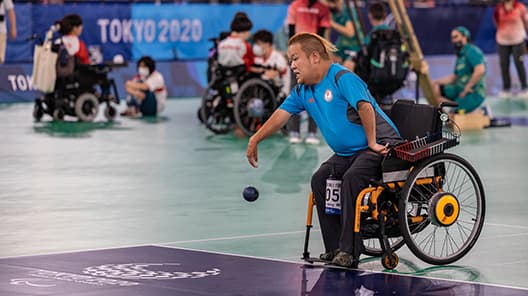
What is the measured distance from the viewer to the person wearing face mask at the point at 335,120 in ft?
30.4

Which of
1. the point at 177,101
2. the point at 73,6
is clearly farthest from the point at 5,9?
the point at 177,101

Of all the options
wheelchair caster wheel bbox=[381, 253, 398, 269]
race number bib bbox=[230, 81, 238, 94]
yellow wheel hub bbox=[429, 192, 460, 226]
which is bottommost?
wheelchair caster wheel bbox=[381, 253, 398, 269]

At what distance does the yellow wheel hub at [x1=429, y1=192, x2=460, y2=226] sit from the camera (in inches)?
366

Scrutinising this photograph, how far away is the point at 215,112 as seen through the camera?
20.4m

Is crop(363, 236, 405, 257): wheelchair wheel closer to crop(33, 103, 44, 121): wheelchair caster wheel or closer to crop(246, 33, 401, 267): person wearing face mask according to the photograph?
crop(246, 33, 401, 267): person wearing face mask

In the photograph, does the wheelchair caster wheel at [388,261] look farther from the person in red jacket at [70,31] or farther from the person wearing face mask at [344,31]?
the person in red jacket at [70,31]

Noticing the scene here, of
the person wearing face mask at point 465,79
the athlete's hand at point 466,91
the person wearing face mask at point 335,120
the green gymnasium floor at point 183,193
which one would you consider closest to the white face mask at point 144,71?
the green gymnasium floor at point 183,193

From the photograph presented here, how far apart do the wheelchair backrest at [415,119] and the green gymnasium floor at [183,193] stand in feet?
2.86

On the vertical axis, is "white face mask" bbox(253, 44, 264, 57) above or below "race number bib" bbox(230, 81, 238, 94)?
above

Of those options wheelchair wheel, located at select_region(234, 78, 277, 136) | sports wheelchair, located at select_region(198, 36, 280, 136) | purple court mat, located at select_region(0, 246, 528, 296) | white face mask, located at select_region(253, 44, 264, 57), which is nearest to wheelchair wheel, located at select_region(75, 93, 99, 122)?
sports wheelchair, located at select_region(198, 36, 280, 136)

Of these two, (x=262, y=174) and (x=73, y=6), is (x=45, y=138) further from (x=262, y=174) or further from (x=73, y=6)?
(x=73, y=6)

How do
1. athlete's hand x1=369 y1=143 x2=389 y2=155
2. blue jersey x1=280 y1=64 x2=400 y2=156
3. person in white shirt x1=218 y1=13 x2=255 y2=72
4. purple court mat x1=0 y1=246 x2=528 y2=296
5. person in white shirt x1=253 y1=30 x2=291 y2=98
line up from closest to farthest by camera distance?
1. purple court mat x1=0 y1=246 x2=528 y2=296
2. athlete's hand x1=369 y1=143 x2=389 y2=155
3. blue jersey x1=280 y1=64 x2=400 y2=156
4. person in white shirt x1=218 y1=13 x2=255 y2=72
5. person in white shirt x1=253 y1=30 x2=291 y2=98

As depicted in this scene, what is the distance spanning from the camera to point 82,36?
2611cm

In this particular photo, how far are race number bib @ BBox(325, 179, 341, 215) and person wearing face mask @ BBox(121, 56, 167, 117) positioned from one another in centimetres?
1419
